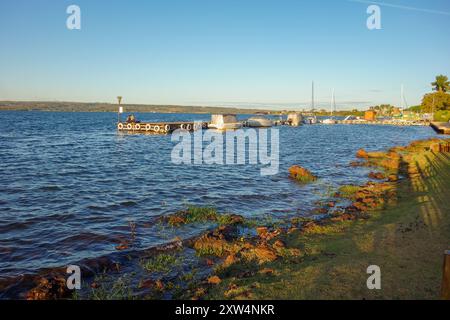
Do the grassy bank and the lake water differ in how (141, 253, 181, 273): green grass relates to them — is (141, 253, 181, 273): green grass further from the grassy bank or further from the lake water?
the grassy bank

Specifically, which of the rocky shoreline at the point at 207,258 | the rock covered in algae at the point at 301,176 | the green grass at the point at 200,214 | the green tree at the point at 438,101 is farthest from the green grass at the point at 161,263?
the green tree at the point at 438,101

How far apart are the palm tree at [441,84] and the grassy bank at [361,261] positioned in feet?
385

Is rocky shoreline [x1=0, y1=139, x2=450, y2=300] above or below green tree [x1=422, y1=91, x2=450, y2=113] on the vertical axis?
below

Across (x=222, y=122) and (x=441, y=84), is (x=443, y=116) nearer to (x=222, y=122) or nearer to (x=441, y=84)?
(x=441, y=84)

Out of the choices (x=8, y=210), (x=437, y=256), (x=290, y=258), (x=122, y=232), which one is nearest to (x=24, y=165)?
(x=8, y=210)

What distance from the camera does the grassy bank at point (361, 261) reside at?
6.88 meters

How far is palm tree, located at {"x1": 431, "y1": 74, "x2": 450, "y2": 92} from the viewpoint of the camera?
108 m

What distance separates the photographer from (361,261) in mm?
8430

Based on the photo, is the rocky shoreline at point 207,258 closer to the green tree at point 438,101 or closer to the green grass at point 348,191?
the green grass at point 348,191

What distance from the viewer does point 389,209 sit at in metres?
14.4

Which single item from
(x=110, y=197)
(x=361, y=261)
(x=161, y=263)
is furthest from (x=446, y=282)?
(x=110, y=197)

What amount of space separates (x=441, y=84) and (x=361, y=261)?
12559 cm

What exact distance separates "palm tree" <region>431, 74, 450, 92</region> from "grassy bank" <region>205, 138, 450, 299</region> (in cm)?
11721

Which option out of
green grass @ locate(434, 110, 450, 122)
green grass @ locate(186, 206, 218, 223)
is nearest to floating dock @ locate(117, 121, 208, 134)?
green grass @ locate(186, 206, 218, 223)
